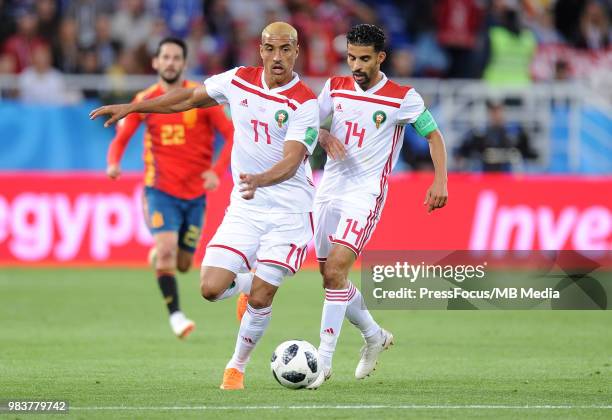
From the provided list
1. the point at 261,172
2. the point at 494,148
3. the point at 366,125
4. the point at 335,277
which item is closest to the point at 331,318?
the point at 335,277

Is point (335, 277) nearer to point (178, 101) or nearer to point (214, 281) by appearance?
point (214, 281)

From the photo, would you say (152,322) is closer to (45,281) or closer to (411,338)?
(411,338)

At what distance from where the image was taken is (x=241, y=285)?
9.38 m

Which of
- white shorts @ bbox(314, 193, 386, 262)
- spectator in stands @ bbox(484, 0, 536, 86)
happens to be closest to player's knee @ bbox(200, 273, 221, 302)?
white shorts @ bbox(314, 193, 386, 262)

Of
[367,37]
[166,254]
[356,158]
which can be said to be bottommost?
[166,254]

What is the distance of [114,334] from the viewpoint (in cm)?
1255

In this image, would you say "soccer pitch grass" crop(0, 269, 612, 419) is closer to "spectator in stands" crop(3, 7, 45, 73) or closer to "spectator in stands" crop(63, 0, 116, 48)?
"spectator in stands" crop(3, 7, 45, 73)

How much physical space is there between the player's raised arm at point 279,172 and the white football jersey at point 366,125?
2.36 feet

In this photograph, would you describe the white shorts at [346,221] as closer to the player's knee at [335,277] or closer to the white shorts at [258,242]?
the player's knee at [335,277]

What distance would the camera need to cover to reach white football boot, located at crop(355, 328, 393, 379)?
966cm

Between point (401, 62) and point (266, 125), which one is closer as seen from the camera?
point (266, 125)

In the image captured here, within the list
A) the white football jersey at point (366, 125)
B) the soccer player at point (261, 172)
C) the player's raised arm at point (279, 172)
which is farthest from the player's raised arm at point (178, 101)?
the white football jersey at point (366, 125)

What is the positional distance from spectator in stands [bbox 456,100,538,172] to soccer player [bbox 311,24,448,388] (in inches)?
426

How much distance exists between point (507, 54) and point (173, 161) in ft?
33.8
